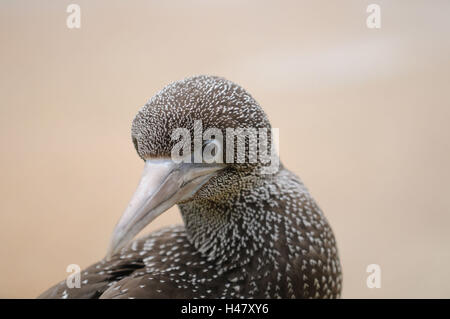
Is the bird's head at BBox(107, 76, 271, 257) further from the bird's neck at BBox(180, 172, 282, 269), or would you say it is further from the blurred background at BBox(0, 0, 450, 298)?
the blurred background at BBox(0, 0, 450, 298)

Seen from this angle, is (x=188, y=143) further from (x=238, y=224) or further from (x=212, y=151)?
(x=238, y=224)

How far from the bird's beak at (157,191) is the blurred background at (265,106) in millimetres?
669

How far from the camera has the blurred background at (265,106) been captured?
1.56 meters

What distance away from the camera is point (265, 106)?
6.73 ft

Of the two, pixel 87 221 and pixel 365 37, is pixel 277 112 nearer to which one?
pixel 365 37

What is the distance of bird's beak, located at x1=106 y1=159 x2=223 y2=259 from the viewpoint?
0.87m

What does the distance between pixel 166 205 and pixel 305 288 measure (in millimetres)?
479

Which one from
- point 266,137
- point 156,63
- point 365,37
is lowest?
point 266,137

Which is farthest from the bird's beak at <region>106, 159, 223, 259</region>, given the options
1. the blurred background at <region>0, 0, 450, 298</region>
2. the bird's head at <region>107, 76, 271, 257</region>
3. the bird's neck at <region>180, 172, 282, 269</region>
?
the blurred background at <region>0, 0, 450, 298</region>

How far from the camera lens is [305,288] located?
1.17m

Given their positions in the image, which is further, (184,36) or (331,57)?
(331,57)

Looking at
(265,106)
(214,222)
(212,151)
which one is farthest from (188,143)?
(265,106)

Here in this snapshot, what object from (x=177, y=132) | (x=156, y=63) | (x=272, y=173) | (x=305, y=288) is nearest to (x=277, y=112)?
(x=156, y=63)

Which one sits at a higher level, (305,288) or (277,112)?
(277,112)
